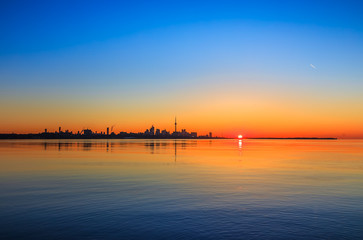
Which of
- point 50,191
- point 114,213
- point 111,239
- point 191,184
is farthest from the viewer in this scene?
point 191,184

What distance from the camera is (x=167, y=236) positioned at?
42.2 feet

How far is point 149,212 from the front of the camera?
16.9m

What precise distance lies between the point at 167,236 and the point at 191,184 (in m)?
14.3

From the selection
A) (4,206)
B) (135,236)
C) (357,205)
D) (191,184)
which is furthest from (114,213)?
(357,205)

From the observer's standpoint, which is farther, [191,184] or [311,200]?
[191,184]

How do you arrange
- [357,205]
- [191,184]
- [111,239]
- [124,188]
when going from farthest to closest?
[191,184] → [124,188] → [357,205] → [111,239]

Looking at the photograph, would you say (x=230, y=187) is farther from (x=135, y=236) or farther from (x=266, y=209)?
(x=135, y=236)

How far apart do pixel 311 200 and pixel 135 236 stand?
12752mm

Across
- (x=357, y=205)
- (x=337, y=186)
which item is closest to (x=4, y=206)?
(x=357, y=205)

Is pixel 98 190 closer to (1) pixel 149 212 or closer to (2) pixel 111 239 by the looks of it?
(1) pixel 149 212

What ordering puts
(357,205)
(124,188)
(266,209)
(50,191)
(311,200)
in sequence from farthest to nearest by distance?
(124,188) → (50,191) → (311,200) → (357,205) → (266,209)

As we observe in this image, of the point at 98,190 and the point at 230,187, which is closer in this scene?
the point at 98,190

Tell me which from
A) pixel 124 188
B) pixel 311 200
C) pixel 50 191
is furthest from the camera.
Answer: pixel 124 188

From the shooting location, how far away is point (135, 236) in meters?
12.9
